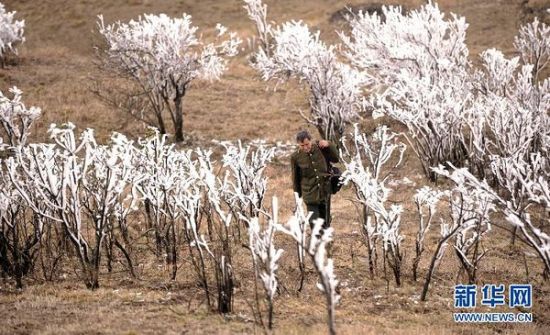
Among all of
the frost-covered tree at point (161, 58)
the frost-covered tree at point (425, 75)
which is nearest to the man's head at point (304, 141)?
the frost-covered tree at point (425, 75)

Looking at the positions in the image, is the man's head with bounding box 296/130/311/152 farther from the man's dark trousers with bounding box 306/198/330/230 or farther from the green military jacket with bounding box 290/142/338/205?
the man's dark trousers with bounding box 306/198/330/230

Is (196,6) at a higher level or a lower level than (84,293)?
higher

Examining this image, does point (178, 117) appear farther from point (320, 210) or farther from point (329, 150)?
point (329, 150)

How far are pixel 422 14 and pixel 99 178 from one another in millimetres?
11925

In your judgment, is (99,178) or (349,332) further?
(99,178)

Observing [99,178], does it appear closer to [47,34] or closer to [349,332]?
[349,332]

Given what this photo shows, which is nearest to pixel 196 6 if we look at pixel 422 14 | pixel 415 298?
pixel 422 14

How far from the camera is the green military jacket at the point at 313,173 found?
7.27 meters

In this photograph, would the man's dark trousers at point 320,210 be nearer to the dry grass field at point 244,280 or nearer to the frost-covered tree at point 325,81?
the dry grass field at point 244,280

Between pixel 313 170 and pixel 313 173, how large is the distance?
0.05 metres

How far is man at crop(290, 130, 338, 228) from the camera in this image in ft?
23.8

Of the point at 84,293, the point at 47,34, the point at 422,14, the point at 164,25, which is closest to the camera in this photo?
the point at 84,293

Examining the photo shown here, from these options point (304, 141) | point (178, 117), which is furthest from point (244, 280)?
point (178, 117)

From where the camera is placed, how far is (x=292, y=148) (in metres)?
16.7
